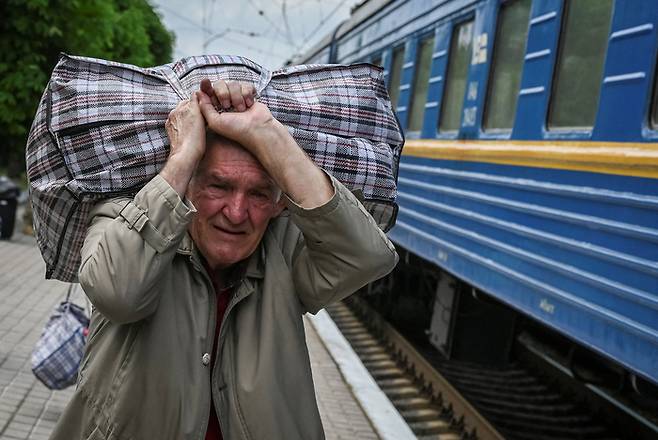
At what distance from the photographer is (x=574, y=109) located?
16.9 feet

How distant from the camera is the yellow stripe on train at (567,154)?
4.27 meters

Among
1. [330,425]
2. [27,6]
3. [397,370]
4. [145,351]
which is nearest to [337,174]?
[145,351]

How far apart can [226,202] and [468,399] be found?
214 inches

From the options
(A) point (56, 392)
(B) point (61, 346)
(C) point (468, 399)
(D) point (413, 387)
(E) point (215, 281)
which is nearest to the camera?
(E) point (215, 281)

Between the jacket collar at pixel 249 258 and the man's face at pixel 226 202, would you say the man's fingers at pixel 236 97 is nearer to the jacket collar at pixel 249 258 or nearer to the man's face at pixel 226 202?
the man's face at pixel 226 202

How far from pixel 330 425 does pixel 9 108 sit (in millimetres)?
8353

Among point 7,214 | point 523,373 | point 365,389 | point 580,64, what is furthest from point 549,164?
point 7,214

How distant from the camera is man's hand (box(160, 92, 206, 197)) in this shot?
77.7 inches

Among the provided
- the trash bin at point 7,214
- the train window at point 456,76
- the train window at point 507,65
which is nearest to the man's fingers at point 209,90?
the train window at point 507,65

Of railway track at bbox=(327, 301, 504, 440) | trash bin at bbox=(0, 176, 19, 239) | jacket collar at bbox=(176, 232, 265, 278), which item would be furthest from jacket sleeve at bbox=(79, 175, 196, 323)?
trash bin at bbox=(0, 176, 19, 239)

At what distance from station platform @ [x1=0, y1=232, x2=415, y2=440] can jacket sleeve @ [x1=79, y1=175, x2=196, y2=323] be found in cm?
335

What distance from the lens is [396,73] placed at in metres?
9.73

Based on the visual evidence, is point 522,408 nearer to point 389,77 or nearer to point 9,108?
point 389,77

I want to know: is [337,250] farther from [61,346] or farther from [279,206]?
[61,346]
